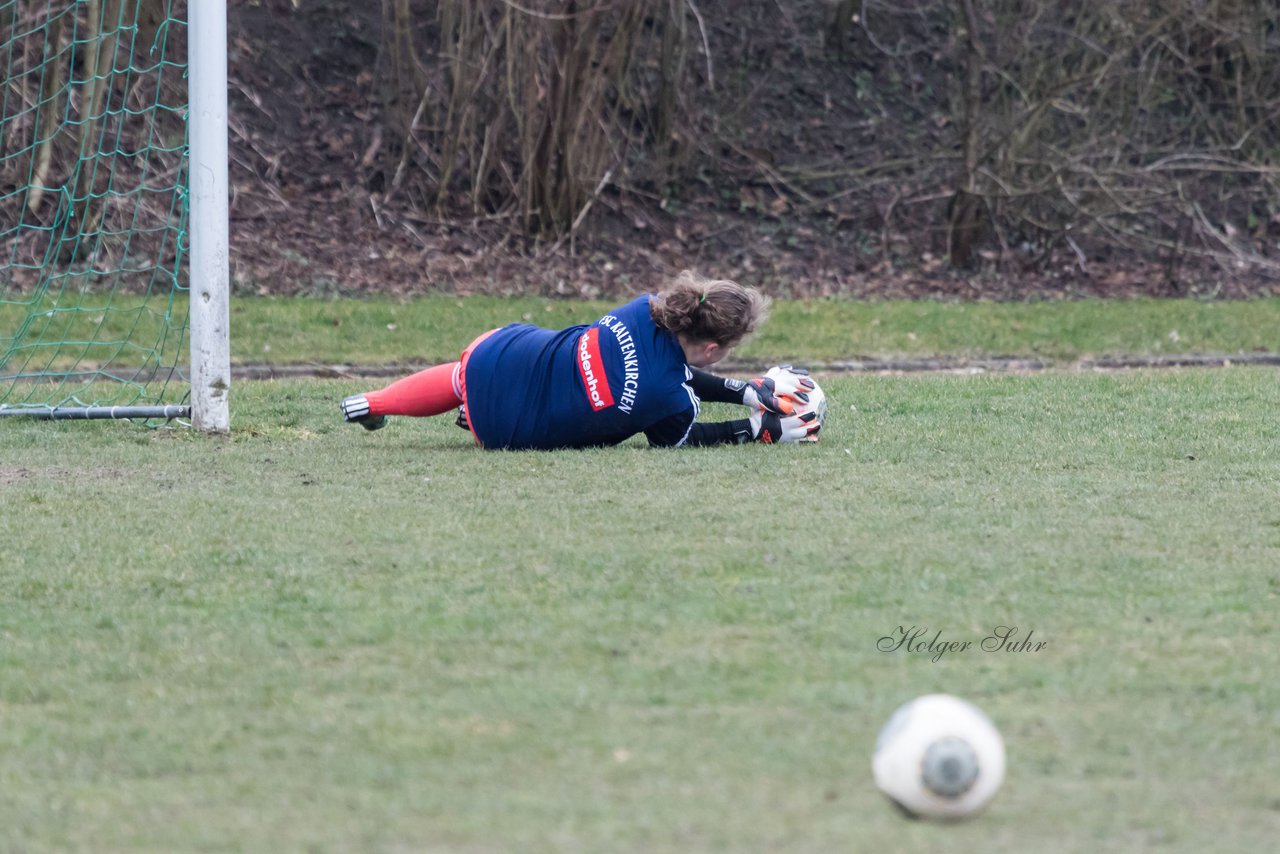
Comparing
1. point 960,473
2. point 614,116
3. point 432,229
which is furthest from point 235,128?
point 960,473

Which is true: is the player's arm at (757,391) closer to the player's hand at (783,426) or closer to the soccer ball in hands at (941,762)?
the player's hand at (783,426)

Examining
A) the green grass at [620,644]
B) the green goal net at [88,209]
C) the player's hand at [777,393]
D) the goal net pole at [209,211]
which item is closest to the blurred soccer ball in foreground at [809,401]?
the player's hand at [777,393]

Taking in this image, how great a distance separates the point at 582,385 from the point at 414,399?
88 centimetres

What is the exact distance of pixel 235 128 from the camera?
17.1 metres

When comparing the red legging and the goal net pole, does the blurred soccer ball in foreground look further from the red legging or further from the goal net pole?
the goal net pole

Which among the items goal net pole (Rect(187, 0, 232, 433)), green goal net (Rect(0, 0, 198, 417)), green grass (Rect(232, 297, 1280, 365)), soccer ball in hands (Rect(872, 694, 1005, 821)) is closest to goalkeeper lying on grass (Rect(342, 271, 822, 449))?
goal net pole (Rect(187, 0, 232, 433))

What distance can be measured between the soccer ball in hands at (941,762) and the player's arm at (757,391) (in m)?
4.10

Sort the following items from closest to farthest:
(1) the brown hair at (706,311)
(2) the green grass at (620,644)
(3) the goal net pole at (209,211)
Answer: (2) the green grass at (620,644) < (1) the brown hair at (706,311) < (3) the goal net pole at (209,211)

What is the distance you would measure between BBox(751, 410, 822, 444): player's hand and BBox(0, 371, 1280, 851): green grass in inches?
9.8

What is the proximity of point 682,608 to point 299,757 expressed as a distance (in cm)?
131

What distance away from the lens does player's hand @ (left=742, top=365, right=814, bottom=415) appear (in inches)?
272

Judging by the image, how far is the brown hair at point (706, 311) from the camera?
6.54m

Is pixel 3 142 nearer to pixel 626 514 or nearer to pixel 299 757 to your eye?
pixel 626 514

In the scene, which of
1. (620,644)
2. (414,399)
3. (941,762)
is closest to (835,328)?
(414,399)
